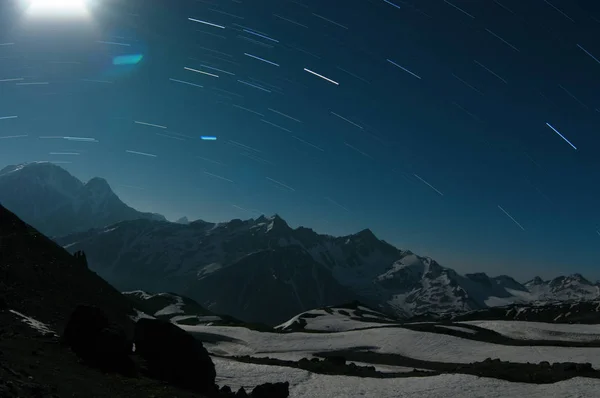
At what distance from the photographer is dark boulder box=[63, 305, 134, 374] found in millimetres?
25031

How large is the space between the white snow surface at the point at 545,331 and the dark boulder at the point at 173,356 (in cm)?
7218

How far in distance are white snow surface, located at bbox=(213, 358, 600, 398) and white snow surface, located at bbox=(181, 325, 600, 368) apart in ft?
66.1

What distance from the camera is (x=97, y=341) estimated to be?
25.7 metres

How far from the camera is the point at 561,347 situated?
58.6m

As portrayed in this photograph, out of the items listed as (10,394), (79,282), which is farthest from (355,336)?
(10,394)

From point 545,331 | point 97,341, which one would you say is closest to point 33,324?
point 97,341

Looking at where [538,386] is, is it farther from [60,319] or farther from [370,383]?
[60,319]

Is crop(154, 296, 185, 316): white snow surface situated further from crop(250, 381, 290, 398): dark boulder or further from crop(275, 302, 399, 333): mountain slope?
crop(250, 381, 290, 398): dark boulder

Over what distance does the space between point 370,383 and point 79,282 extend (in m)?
41.5

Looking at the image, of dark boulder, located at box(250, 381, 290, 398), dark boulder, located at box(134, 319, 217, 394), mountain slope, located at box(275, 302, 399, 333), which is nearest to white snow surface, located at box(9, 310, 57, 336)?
dark boulder, located at box(134, 319, 217, 394)

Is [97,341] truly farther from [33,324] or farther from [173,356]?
Result: [33,324]

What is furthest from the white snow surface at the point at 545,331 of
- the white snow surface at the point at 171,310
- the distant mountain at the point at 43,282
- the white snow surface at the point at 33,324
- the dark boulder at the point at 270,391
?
the white snow surface at the point at 171,310

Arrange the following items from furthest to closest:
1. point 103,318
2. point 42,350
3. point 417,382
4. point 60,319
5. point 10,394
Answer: point 60,319, point 417,382, point 103,318, point 42,350, point 10,394

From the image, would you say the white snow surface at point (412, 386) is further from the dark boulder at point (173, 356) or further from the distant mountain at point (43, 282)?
the distant mountain at point (43, 282)
